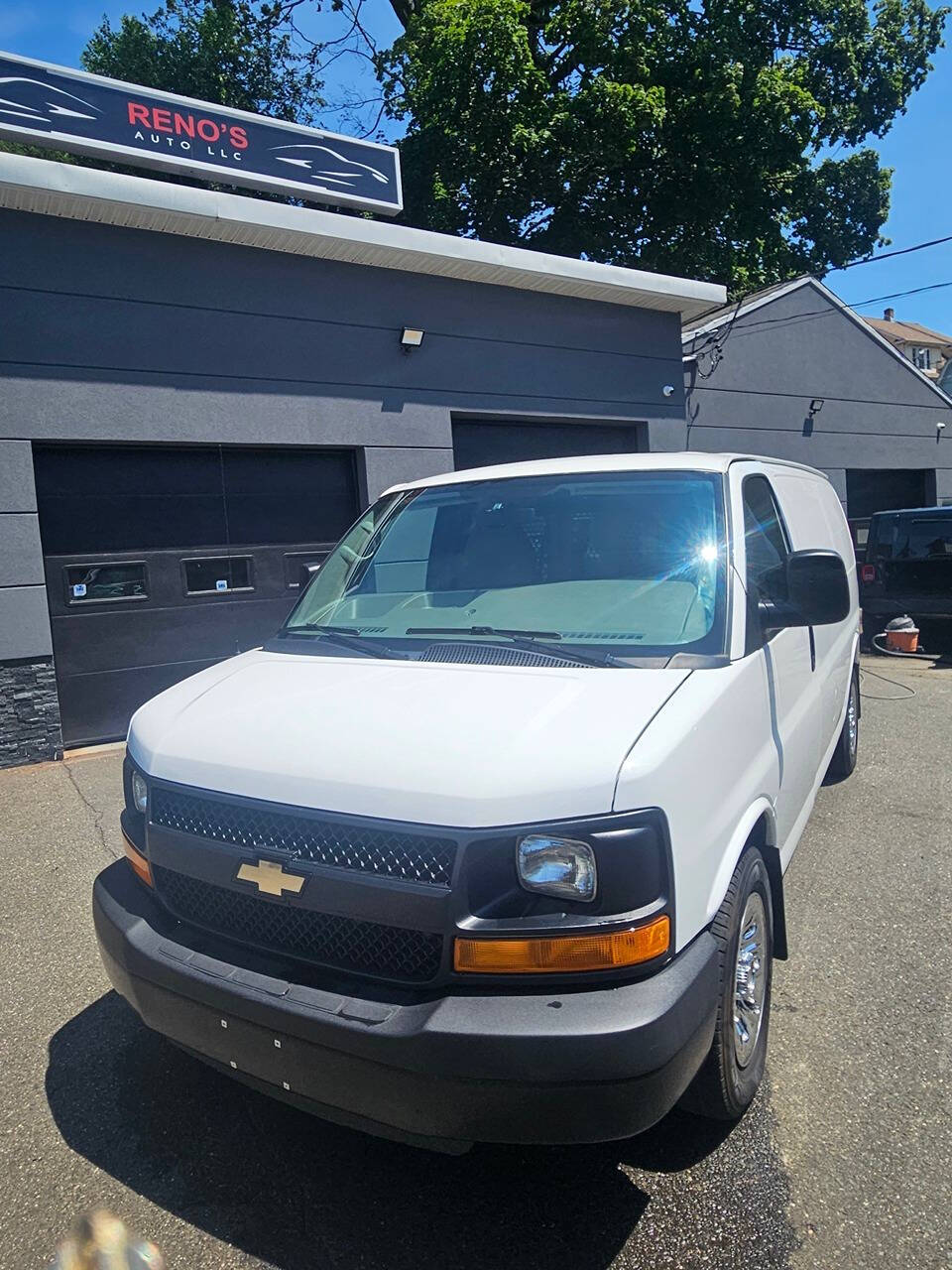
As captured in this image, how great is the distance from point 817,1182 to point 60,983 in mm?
2847

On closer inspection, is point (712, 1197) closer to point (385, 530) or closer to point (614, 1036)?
point (614, 1036)

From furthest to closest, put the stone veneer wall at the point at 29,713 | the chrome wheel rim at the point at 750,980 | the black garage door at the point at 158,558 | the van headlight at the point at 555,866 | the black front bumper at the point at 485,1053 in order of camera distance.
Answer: the black garage door at the point at 158,558 → the stone veneer wall at the point at 29,713 → the chrome wheel rim at the point at 750,980 → the van headlight at the point at 555,866 → the black front bumper at the point at 485,1053

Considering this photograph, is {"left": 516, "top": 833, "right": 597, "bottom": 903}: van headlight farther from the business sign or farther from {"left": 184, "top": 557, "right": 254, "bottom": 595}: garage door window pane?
the business sign

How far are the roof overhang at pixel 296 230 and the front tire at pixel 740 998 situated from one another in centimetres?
701

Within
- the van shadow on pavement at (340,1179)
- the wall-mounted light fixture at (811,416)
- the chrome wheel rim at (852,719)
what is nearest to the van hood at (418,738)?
the van shadow on pavement at (340,1179)

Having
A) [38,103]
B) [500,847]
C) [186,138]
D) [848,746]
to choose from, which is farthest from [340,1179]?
[186,138]

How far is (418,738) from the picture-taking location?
83.3 inches

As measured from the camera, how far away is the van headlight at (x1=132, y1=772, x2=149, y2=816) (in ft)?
8.42

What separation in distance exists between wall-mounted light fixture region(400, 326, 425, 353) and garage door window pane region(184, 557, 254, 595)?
276cm

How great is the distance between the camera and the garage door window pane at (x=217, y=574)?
7.84 m

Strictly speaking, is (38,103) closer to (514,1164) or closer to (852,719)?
(852,719)

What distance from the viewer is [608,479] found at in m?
3.28

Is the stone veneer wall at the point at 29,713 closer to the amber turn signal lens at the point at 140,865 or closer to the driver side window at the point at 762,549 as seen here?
the amber turn signal lens at the point at 140,865

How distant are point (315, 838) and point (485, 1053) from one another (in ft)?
2.07
